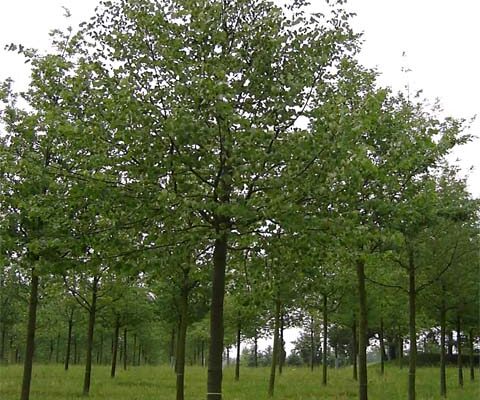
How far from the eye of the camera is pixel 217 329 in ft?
24.7

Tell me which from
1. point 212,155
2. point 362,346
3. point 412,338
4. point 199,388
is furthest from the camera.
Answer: point 199,388

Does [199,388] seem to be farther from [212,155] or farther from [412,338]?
[212,155]

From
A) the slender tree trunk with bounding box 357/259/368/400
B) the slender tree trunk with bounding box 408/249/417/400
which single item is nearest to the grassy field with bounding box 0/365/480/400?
the slender tree trunk with bounding box 408/249/417/400

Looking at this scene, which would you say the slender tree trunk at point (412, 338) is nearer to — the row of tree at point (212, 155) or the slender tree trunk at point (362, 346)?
the slender tree trunk at point (362, 346)

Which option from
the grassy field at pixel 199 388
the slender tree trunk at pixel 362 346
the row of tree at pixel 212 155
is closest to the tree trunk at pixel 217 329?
the row of tree at pixel 212 155

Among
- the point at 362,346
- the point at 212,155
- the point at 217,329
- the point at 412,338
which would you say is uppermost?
the point at 212,155

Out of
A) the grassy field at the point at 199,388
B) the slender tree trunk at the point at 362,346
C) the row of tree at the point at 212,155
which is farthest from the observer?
the grassy field at the point at 199,388

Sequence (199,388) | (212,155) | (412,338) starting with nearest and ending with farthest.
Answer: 1. (212,155)
2. (412,338)
3. (199,388)

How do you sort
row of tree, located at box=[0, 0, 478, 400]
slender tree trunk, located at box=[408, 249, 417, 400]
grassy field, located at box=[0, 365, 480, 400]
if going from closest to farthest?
row of tree, located at box=[0, 0, 478, 400], slender tree trunk, located at box=[408, 249, 417, 400], grassy field, located at box=[0, 365, 480, 400]

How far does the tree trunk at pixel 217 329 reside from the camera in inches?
287

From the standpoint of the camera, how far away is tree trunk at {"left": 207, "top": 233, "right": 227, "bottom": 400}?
7.28 metres

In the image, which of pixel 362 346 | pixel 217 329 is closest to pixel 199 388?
pixel 362 346

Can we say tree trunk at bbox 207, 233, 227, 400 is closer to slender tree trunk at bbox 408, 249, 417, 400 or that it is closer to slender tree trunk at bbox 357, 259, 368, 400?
slender tree trunk at bbox 357, 259, 368, 400

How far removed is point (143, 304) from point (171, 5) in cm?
1883
